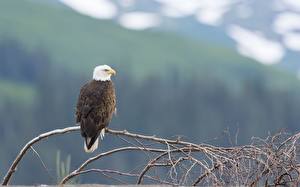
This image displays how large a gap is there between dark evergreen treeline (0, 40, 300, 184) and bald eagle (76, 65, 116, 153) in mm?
81329

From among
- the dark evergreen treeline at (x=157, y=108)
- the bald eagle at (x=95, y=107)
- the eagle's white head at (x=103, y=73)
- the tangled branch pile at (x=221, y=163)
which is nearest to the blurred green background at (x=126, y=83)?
the dark evergreen treeline at (x=157, y=108)

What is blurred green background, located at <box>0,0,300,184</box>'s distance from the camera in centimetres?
10256

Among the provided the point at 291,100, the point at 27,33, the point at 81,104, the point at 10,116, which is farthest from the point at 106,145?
the point at 81,104

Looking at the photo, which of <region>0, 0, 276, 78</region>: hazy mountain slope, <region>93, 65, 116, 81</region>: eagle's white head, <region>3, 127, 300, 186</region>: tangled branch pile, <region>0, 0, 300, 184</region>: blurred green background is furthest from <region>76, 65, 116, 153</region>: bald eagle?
<region>0, 0, 276, 78</region>: hazy mountain slope

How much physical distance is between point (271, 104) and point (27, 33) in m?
46.4

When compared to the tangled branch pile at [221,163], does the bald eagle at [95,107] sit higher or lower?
higher

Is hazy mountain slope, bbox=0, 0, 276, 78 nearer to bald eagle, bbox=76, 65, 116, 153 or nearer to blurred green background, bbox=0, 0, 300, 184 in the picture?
blurred green background, bbox=0, 0, 300, 184

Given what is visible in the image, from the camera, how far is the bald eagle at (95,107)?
9.25 m

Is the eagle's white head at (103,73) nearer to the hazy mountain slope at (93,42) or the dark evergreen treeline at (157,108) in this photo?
the dark evergreen treeline at (157,108)

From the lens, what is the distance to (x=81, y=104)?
9.48 m

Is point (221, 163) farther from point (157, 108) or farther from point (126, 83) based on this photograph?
point (126, 83)

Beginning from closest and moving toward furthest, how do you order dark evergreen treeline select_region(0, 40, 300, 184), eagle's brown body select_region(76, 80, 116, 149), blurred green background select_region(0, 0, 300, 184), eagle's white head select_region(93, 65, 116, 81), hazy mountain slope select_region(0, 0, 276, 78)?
eagle's brown body select_region(76, 80, 116, 149) < eagle's white head select_region(93, 65, 116, 81) < dark evergreen treeline select_region(0, 40, 300, 184) < blurred green background select_region(0, 0, 300, 184) < hazy mountain slope select_region(0, 0, 276, 78)

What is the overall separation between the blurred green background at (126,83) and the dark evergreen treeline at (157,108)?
0.13 m

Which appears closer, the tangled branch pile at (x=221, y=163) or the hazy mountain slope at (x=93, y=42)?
the tangled branch pile at (x=221, y=163)
